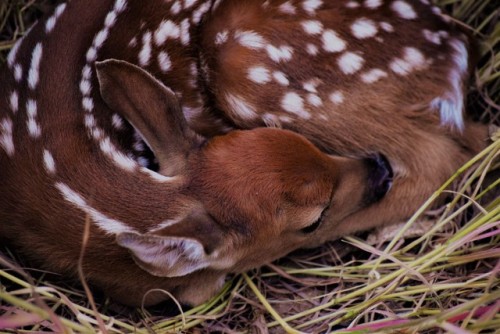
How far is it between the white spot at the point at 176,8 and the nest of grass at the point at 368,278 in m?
0.80

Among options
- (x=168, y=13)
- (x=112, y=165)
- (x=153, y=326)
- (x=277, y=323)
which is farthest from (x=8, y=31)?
(x=277, y=323)

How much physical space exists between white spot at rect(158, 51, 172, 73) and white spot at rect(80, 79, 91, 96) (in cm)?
30

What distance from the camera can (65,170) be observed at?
2.27 m

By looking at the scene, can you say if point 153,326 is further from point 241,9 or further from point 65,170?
point 241,9

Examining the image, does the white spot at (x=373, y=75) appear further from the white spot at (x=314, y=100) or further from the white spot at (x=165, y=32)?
the white spot at (x=165, y=32)

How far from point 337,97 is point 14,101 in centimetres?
121

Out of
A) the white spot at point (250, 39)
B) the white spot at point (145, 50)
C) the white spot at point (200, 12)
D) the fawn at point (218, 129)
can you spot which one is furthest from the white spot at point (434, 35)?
the white spot at point (145, 50)

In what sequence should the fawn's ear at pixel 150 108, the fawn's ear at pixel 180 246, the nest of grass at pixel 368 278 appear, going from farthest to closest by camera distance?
the nest of grass at pixel 368 278 → the fawn's ear at pixel 150 108 → the fawn's ear at pixel 180 246

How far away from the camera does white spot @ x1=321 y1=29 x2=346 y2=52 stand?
248 cm

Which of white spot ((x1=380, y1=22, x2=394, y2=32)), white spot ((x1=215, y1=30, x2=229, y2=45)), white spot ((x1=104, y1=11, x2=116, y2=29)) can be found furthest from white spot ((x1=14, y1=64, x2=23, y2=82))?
white spot ((x1=380, y1=22, x2=394, y2=32))

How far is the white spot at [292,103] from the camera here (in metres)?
2.47

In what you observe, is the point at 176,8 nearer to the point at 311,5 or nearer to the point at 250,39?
the point at 250,39

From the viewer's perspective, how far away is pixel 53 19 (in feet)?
8.11

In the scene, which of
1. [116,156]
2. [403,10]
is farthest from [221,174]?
[403,10]
